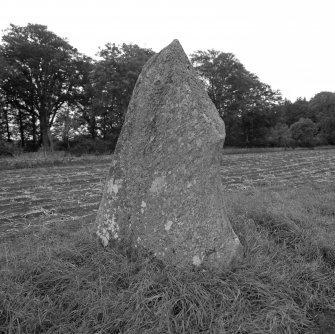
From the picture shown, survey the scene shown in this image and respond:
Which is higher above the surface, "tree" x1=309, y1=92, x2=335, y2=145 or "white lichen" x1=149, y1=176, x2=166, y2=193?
"tree" x1=309, y1=92, x2=335, y2=145

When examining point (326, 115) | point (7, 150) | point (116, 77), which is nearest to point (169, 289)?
point (7, 150)

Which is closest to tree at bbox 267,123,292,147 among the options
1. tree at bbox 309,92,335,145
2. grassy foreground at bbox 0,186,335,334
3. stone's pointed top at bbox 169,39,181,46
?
tree at bbox 309,92,335,145

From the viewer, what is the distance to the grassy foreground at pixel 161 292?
1.75 meters

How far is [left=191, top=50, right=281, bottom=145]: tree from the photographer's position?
31052 mm

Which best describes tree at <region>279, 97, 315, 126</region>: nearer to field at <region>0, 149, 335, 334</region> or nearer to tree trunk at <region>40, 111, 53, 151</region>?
tree trunk at <region>40, 111, 53, 151</region>

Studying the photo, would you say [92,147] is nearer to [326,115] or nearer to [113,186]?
[113,186]

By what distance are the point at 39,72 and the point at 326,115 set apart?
4218 cm

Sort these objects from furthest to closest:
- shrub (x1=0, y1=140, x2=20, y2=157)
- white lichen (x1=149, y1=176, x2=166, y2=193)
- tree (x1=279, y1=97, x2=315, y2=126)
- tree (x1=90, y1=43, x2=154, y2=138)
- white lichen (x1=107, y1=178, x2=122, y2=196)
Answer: tree (x1=279, y1=97, x2=315, y2=126), tree (x1=90, y1=43, x2=154, y2=138), shrub (x1=0, y1=140, x2=20, y2=157), white lichen (x1=107, y1=178, x2=122, y2=196), white lichen (x1=149, y1=176, x2=166, y2=193)

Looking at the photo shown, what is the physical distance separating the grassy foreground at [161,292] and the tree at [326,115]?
141 ft

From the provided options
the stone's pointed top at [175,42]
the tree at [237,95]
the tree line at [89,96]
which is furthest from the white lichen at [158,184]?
the tree at [237,95]

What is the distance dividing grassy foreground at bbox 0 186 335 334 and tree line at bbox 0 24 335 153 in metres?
18.0

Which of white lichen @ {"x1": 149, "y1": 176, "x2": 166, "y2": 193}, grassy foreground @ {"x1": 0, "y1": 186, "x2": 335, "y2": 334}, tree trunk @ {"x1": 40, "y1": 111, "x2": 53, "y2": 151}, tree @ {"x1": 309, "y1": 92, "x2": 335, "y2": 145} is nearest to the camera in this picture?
grassy foreground @ {"x1": 0, "y1": 186, "x2": 335, "y2": 334}

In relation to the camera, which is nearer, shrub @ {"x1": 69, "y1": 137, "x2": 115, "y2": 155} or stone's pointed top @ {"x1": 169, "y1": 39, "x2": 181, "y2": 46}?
stone's pointed top @ {"x1": 169, "y1": 39, "x2": 181, "y2": 46}

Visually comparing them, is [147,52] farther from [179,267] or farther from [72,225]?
[179,267]
